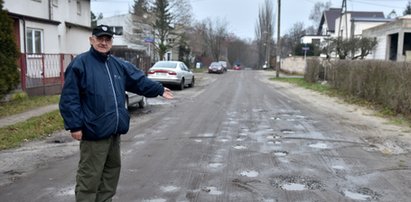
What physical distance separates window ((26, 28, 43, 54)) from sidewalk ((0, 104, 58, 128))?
8.60 meters

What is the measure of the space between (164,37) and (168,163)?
4173cm

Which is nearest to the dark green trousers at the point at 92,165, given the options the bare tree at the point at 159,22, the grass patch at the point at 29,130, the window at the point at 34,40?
the grass patch at the point at 29,130

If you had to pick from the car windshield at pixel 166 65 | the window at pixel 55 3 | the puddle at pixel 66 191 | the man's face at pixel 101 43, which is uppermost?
the window at pixel 55 3

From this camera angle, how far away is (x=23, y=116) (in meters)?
11.1

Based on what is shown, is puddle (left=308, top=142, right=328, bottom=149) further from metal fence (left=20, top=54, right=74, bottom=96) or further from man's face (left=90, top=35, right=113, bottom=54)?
metal fence (left=20, top=54, right=74, bottom=96)

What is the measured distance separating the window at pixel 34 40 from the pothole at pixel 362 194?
703 inches

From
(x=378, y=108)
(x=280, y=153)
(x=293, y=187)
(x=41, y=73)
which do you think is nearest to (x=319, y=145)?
(x=280, y=153)

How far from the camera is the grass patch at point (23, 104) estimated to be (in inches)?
469

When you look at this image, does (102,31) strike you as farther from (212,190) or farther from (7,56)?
(7,56)

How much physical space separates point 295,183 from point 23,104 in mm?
9977

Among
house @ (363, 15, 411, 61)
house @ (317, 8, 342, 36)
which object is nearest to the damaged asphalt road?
house @ (363, 15, 411, 61)

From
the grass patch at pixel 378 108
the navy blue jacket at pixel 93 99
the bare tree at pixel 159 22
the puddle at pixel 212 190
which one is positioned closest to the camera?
the navy blue jacket at pixel 93 99

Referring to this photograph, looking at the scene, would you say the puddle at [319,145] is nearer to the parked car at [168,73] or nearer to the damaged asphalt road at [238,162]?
the damaged asphalt road at [238,162]

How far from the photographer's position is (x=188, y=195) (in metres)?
5.17
